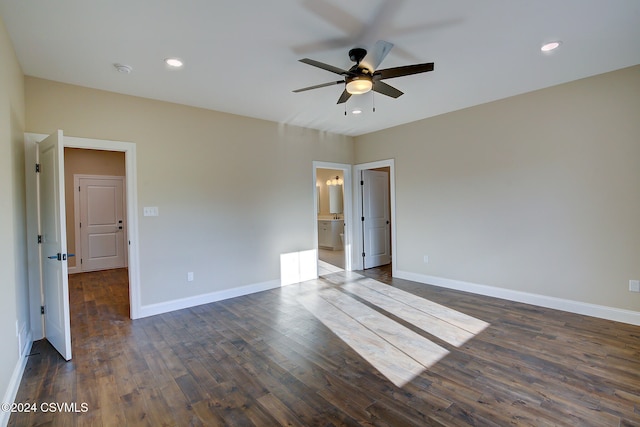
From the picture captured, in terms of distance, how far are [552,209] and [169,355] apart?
15.2 feet

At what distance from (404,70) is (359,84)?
389 millimetres

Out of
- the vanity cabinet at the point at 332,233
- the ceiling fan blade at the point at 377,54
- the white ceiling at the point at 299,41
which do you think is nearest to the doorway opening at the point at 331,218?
the vanity cabinet at the point at 332,233

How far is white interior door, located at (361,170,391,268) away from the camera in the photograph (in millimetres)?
6523

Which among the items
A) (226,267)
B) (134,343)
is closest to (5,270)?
(134,343)

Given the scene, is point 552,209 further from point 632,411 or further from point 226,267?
point 226,267

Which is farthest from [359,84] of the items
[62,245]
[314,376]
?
[62,245]

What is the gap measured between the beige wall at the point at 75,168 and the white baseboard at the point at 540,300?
23.2 feet

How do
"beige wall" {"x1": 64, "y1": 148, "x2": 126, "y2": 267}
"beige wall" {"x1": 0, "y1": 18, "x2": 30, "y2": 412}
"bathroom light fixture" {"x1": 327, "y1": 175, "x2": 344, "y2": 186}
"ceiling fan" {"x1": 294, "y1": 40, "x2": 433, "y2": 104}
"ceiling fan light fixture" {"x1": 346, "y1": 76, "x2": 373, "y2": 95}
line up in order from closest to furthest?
"beige wall" {"x1": 0, "y1": 18, "x2": 30, "y2": 412}
"ceiling fan" {"x1": 294, "y1": 40, "x2": 433, "y2": 104}
"ceiling fan light fixture" {"x1": 346, "y1": 76, "x2": 373, "y2": 95}
"beige wall" {"x1": 64, "y1": 148, "x2": 126, "y2": 267}
"bathroom light fixture" {"x1": 327, "y1": 175, "x2": 344, "y2": 186}

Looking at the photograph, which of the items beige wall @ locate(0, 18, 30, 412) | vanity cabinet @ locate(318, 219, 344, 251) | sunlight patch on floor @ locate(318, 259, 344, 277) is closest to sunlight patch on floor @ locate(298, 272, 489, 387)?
sunlight patch on floor @ locate(318, 259, 344, 277)

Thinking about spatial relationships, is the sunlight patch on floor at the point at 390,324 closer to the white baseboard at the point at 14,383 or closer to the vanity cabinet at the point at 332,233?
the white baseboard at the point at 14,383

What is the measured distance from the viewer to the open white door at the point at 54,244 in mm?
2803

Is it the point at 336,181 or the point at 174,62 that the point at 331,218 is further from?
the point at 174,62

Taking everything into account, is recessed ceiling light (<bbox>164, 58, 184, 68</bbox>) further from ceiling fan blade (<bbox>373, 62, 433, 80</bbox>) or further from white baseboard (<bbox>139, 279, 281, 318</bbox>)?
white baseboard (<bbox>139, 279, 281, 318</bbox>)

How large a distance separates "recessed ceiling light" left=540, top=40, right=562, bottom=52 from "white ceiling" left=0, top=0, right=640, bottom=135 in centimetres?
5
